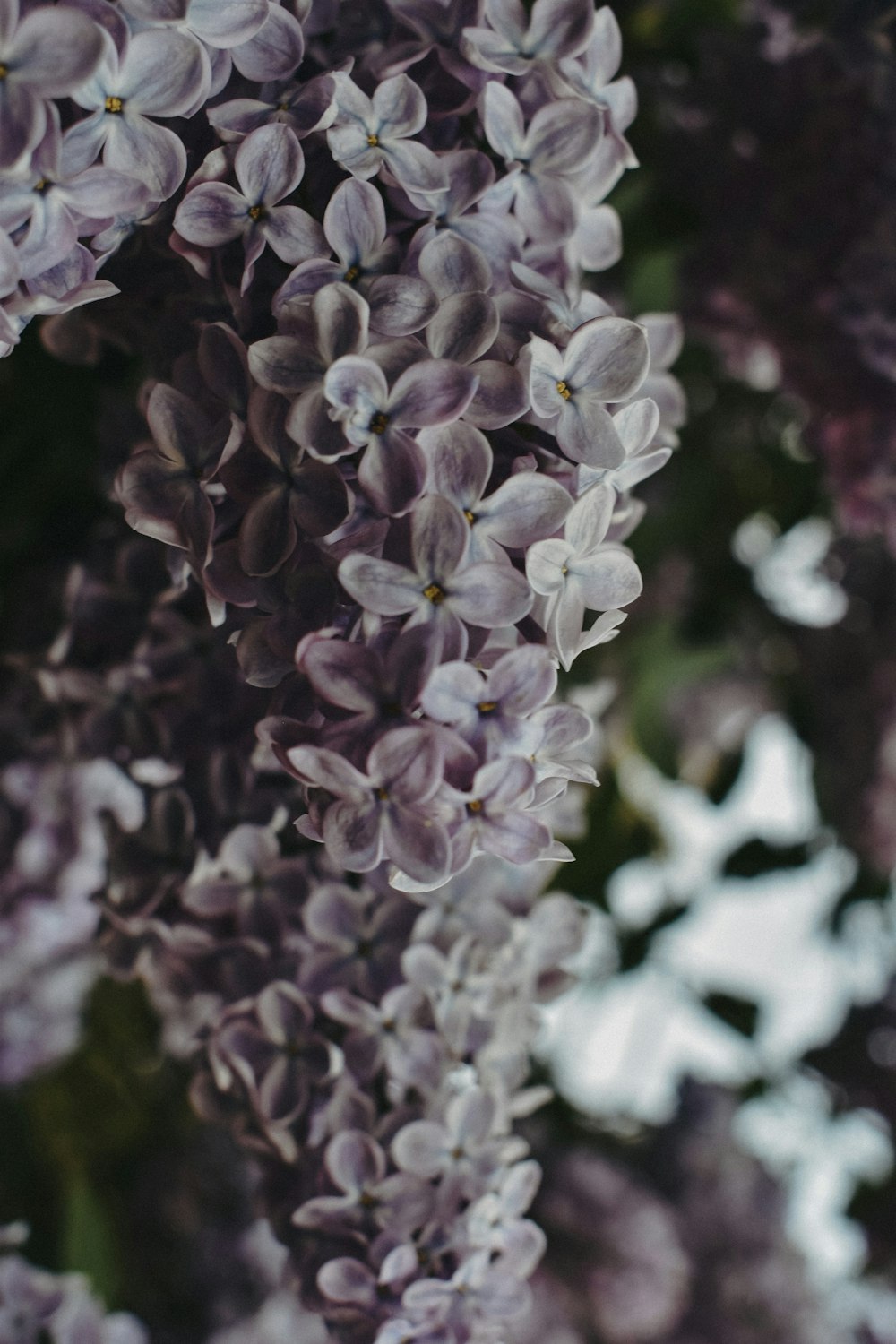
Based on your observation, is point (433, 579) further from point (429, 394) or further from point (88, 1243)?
point (88, 1243)

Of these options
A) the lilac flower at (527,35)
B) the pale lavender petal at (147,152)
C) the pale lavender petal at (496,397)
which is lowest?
the pale lavender petal at (496,397)

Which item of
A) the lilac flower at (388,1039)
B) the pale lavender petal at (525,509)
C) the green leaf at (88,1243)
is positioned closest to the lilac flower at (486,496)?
the pale lavender petal at (525,509)

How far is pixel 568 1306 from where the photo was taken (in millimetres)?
643

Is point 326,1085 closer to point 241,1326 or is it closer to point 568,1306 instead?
point 241,1326

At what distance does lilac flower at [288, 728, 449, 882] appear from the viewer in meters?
0.24

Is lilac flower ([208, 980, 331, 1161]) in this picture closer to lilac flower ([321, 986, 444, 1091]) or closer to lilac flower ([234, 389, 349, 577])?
lilac flower ([321, 986, 444, 1091])

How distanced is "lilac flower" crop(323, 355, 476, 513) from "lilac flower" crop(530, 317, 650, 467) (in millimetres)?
20

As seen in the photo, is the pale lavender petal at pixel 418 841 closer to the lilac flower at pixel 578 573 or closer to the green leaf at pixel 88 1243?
the lilac flower at pixel 578 573

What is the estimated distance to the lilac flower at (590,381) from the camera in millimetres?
259

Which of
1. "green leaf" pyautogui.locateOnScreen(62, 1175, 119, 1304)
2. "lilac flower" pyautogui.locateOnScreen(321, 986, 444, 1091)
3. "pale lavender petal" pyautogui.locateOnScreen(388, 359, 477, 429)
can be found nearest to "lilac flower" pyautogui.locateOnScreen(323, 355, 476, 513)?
"pale lavender petal" pyautogui.locateOnScreen(388, 359, 477, 429)

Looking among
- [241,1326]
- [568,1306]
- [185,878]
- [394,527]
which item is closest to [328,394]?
[394,527]

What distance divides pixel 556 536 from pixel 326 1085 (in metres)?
0.16

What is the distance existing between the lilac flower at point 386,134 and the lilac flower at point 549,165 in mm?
21

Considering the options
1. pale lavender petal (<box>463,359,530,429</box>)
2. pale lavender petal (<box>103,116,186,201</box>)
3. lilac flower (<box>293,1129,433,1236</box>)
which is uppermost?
pale lavender petal (<box>103,116,186,201</box>)
